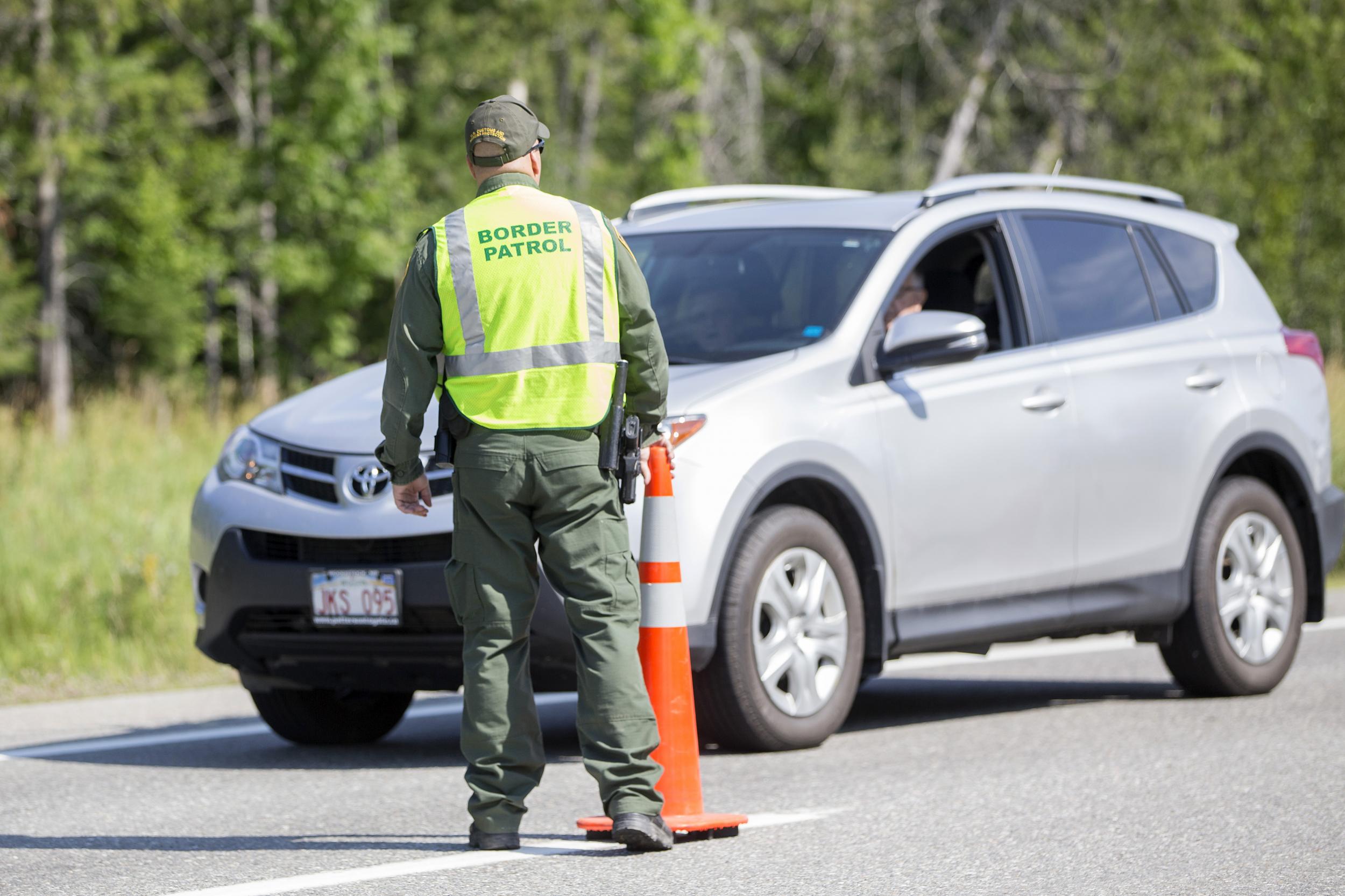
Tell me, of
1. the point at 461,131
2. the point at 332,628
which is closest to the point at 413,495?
the point at 332,628

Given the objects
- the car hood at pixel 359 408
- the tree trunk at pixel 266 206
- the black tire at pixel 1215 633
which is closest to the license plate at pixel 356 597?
the car hood at pixel 359 408

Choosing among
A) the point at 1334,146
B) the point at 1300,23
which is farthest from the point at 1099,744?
the point at 1300,23

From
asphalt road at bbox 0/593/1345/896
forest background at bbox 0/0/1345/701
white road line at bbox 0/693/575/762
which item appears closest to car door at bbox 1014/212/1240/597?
asphalt road at bbox 0/593/1345/896

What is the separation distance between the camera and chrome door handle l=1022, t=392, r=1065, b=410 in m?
7.08

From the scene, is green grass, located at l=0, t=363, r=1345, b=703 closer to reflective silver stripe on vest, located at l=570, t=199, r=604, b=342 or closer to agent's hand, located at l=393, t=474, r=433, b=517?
agent's hand, located at l=393, t=474, r=433, b=517

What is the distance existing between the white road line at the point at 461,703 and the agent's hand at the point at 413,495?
2693 millimetres

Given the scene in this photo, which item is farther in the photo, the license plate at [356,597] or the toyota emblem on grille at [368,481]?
the toyota emblem on grille at [368,481]

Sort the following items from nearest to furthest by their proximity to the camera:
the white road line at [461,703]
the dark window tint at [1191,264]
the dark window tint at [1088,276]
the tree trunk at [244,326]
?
the white road line at [461,703], the dark window tint at [1088,276], the dark window tint at [1191,264], the tree trunk at [244,326]

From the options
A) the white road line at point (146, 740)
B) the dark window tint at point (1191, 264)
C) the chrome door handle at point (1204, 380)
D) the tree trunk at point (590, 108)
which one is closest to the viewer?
the white road line at point (146, 740)

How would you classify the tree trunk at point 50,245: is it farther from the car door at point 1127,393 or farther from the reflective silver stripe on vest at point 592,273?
the reflective silver stripe on vest at point 592,273

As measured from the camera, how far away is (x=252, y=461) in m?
6.56

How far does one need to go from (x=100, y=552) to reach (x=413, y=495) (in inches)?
270

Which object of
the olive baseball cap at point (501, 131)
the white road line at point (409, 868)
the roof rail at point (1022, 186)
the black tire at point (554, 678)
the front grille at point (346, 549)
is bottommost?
the white road line at point (409, 868)

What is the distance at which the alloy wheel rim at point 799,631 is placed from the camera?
6.20 metres
